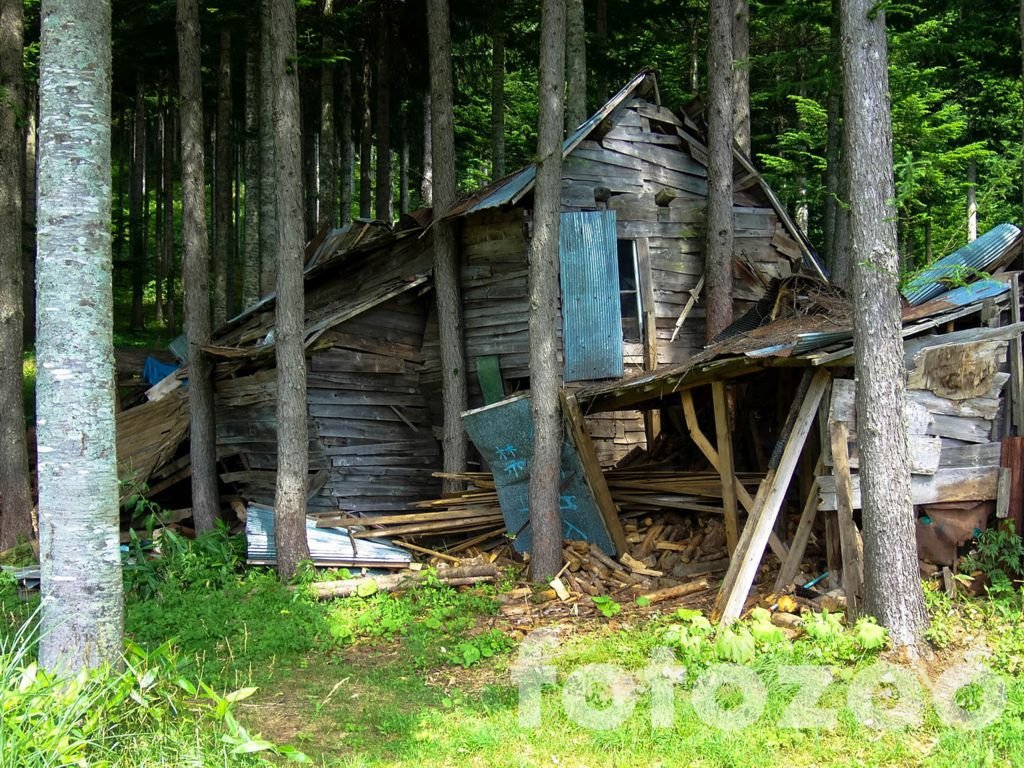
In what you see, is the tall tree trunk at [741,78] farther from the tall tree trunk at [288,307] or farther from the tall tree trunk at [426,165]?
the tall tree trunk at [288,307]

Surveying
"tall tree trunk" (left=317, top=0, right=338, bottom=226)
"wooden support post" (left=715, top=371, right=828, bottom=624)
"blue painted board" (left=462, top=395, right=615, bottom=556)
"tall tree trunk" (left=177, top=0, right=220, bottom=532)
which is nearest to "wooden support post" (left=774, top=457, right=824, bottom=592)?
"wooden support post" (left=715, top=371, right=828, bottom=624)

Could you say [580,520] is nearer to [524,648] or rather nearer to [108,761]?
[524,648]

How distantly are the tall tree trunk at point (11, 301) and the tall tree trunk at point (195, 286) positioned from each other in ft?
7.40

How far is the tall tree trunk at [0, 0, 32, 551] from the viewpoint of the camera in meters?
12.8

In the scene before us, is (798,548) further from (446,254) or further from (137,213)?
(137,213)

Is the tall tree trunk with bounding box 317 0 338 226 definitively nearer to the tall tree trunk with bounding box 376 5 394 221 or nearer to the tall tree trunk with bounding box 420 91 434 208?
the tall tree trunk with bounding box 376 5 394 221

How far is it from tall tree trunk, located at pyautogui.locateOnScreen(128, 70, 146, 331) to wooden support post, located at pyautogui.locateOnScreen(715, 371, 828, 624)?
23.3 m

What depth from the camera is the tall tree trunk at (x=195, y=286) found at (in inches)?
522

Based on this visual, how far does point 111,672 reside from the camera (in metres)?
5.89

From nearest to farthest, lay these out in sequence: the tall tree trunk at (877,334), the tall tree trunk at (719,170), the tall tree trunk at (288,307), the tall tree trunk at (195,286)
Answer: the tall tree trunk at (877,334)
the tall tree trunk at (288,307)
the tall tree trunk at (195,286)
the tall tree trunk at (719,170)

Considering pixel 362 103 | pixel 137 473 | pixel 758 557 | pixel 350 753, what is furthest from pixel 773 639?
pixel 362 103

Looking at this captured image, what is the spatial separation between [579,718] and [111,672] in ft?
11.1

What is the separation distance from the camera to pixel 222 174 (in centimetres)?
2191

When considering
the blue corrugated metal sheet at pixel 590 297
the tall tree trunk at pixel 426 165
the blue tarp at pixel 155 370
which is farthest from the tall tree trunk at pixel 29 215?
the blue corrugated metal sheet at pixel 590 297
